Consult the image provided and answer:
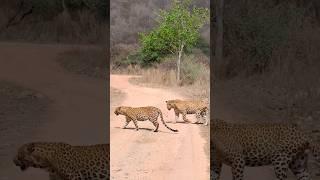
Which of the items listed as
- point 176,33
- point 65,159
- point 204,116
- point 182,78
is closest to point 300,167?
point 65,159

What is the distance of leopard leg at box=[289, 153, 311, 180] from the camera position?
4.69 metres

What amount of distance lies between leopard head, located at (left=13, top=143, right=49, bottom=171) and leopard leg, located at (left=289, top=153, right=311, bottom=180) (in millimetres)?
2008

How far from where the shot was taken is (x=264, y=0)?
5.14m

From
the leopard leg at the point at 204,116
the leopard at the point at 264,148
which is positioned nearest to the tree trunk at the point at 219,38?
the leopard at the point at 264,148

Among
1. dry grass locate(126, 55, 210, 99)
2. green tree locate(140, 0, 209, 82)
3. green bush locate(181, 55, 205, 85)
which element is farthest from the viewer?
green tree locate(140, 0, 209, 82)

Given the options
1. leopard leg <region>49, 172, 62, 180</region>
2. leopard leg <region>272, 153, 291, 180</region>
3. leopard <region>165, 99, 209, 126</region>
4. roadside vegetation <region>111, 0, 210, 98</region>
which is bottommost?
leopard leg <region>49, 172, 62, 180</region>

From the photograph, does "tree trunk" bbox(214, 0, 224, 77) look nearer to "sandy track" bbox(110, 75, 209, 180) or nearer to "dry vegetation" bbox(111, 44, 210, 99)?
"sandy track" bbox(110, 75, 209, 180)

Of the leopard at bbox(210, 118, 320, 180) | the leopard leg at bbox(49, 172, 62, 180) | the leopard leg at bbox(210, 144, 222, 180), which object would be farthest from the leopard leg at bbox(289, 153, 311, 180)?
the leopard leg at bbox(49, 172, 62, 180)

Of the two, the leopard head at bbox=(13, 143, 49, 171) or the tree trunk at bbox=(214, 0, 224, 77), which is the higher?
the tree trunk at bbox=(214, 0, 224, 77)

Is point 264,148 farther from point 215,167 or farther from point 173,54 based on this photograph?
point 173,54

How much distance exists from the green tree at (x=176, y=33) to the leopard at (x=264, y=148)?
10.6 m

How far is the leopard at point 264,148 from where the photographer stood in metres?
4.69

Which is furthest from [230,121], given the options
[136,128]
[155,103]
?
[155,103]

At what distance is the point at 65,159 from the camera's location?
14.7 ft
